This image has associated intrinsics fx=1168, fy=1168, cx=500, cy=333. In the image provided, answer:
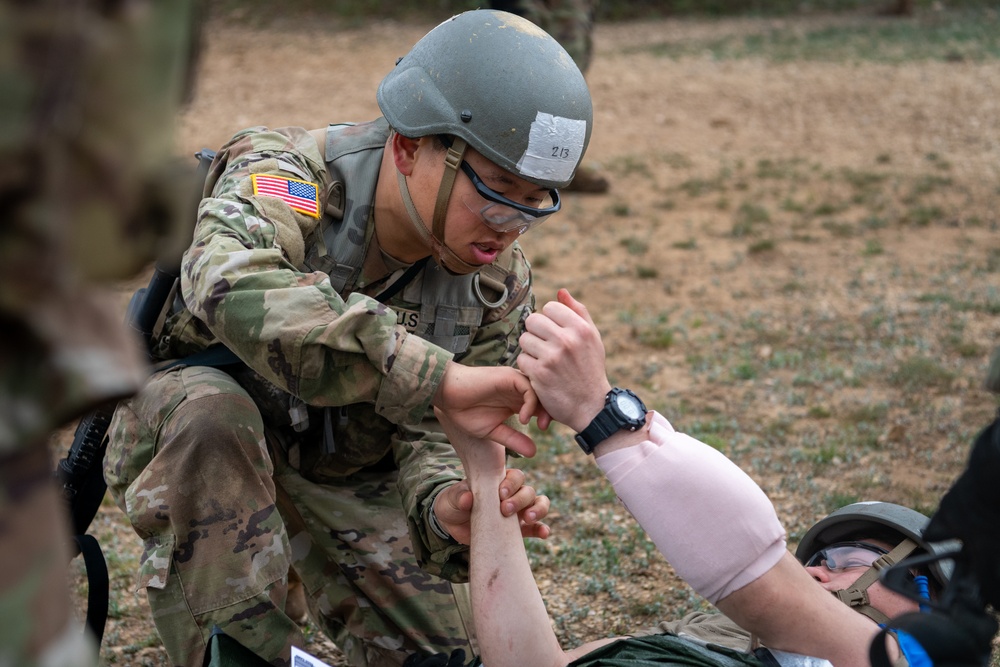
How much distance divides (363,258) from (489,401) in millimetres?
721

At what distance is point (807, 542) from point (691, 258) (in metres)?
5.05

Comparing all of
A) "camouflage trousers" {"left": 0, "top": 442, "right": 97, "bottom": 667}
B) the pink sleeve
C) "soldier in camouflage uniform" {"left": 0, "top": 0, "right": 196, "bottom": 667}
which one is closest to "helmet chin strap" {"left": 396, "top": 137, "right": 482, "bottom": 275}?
the pink sleeve

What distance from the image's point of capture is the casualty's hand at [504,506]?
3074 millimetres

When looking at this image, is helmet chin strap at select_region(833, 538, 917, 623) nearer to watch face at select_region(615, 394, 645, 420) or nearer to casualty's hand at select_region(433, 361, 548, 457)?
watch face at select_region(615, 394, 645, 420)

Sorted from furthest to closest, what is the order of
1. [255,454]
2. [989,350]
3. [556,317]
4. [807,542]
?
[989,350] → [807,542] → [255,454] → [556,317]

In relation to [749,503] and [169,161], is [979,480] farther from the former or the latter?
[169,161]

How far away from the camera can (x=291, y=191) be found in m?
3.14

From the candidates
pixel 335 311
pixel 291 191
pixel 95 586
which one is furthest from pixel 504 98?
pixel 95 586

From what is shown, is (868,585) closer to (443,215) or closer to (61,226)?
(443,215)

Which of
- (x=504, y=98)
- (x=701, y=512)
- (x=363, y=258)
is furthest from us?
(x=363, y=258)

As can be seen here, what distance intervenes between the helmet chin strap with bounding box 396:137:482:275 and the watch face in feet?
2.41

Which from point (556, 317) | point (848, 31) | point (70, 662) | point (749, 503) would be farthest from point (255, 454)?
point (848, 31)

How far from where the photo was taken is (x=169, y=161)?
4.51 ft

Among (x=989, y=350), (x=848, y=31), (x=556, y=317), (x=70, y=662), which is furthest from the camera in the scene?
(x=848, y=31)
